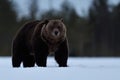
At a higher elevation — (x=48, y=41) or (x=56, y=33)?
(x=56, y=33)

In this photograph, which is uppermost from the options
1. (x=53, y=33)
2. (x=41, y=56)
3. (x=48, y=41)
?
(x=53, y=33)

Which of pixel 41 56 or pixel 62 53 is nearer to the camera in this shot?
pixel 41 56

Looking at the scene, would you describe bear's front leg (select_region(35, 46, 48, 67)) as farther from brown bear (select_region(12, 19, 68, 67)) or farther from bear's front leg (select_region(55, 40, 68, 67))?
bear's front leg (select_region(55, 40, 68, 67))

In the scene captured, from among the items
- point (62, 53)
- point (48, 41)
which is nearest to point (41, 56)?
point (48, 41)

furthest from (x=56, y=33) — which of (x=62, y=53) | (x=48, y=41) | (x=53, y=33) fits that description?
(x=62, y=53)

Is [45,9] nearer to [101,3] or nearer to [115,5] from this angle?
[101,3]

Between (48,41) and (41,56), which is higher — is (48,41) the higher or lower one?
the higher one

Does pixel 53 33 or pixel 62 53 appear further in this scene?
pixel 62 53

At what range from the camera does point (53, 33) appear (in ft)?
35.9

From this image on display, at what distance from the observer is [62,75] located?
23.5ft

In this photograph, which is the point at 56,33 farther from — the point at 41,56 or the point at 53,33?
the point at 41,56

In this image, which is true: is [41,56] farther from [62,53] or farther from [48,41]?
[62,53]

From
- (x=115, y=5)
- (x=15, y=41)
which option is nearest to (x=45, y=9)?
(x=115, y=5)

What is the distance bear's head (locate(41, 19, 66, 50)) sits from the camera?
1086 cm
